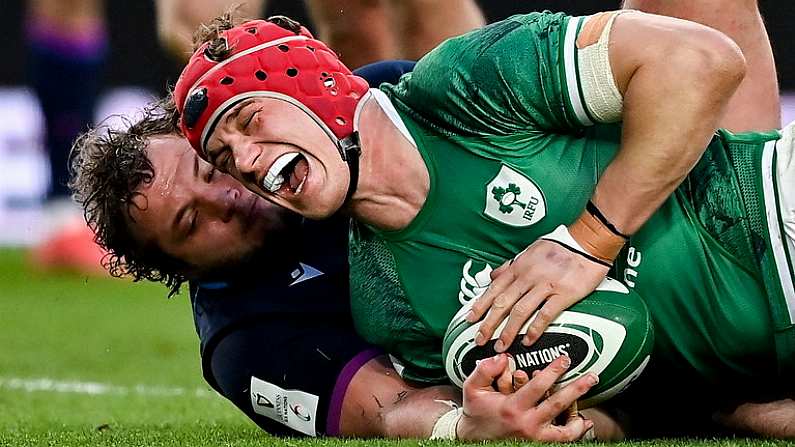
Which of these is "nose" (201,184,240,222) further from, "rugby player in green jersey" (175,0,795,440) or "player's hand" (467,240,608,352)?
"player's hand" (467,240,608,352)

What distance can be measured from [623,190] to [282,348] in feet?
3.40

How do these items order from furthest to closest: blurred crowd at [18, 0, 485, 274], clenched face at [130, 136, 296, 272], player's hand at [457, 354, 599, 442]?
1. blurred crowd at [18, 0, 485, 274]
2. clenched face at [130, 136, 296, 272]
3. player's hand at [457, 354, 599, 442]

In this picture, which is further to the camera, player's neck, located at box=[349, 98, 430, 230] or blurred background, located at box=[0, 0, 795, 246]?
blurred background, located at box=[0, 0, 795, 246]

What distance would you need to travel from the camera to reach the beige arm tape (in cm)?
319

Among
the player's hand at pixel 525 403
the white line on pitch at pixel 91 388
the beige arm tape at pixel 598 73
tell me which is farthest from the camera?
the white line on pitch at pixel 91 388

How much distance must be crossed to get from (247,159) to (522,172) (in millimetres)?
612

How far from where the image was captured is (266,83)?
10.8 feet

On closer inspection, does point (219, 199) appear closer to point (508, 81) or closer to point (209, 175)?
point (209, 175)

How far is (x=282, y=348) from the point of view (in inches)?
146

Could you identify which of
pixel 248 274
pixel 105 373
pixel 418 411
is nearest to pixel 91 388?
pixel 105 373

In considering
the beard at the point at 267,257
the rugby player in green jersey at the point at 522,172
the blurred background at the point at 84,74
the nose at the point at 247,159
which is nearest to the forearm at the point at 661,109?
the rugby player in green jersey at the point at 522,172

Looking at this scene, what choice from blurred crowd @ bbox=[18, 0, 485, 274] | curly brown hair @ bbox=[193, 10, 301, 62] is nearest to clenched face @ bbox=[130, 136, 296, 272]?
curly brown hair @ bbox=[193, 10, 301, 62]

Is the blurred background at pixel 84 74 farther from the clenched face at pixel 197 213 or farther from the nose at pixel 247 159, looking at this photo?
A: the nose at pixel 247 159

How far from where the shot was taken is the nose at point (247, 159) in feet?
10.6
